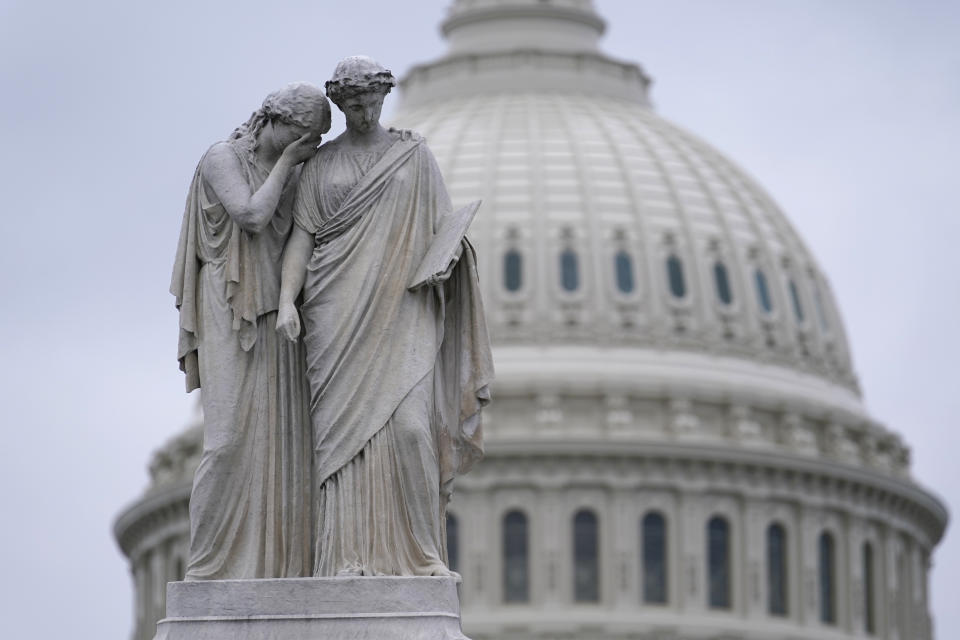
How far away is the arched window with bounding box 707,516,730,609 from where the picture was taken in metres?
104

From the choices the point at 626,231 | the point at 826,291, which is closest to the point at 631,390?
the point at 626,231

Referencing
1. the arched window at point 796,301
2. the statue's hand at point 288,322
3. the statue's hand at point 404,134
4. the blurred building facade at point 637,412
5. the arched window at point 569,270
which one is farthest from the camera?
the arched window at point 796,301

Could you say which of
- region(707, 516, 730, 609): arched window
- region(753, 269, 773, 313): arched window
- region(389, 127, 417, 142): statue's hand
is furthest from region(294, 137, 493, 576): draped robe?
region(753, 269, 773, 313): arched window

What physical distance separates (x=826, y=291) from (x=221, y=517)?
336ft

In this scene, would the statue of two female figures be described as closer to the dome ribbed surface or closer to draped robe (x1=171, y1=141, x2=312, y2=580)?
draped robe (x1=171, y1=141, x2=312, y2=580)

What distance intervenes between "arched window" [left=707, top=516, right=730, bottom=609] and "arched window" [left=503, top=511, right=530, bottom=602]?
5.86m

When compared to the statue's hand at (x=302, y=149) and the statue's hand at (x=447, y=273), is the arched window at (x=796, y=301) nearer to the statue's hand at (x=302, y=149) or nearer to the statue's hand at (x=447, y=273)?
the statue's hand at (x=302, y=149)

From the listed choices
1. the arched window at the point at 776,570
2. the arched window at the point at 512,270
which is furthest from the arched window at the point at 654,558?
the arched window at the point at 512,270

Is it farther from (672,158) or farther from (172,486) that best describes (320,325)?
(672,158)

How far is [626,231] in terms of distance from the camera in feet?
363

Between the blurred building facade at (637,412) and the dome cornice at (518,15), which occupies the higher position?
the dome cornice at (518,15)

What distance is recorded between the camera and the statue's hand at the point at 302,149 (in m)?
16.1

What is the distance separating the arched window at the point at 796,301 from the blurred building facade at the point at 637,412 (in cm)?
11

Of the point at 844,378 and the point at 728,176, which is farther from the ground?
the point at 728,176
